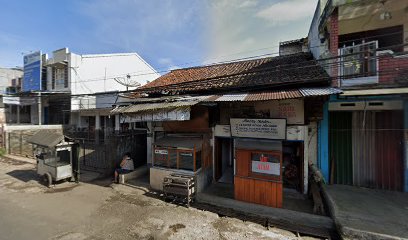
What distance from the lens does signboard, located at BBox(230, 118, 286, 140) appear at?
24.5ft

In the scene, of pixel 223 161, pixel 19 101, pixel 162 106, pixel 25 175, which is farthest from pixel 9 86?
pixel 223 161

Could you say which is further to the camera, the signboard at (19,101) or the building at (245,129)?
the signboard at (19,101)

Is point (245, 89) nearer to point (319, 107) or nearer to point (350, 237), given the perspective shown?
point (319, 107)

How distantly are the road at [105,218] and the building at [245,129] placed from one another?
1407 millimetres

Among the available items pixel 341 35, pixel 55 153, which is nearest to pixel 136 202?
pixel 55 153

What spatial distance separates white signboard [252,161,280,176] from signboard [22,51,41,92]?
23.7 metres

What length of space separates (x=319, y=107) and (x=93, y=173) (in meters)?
11.1

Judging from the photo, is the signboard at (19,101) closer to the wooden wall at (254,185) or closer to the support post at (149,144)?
the support post at (149,144)

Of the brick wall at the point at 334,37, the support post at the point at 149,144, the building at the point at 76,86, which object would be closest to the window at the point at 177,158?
the support post at the point at 149,144

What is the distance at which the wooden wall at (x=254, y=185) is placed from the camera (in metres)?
6.60

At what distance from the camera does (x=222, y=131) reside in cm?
880

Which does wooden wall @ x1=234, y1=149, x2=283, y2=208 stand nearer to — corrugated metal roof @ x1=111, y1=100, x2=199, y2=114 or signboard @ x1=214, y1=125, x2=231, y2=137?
signboard @ x1=214, y1=125, x2=231, y2=137

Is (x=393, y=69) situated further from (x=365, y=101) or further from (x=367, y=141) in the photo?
(x=367, y=141)

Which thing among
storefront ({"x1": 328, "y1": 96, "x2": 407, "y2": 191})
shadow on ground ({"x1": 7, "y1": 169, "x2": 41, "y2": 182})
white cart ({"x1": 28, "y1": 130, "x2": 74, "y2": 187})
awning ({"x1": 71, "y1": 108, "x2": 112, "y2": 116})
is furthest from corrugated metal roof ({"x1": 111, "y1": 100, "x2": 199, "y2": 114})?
awning ({"x1": 71, "y1": 108, "x2": 112, "y2": 116})
